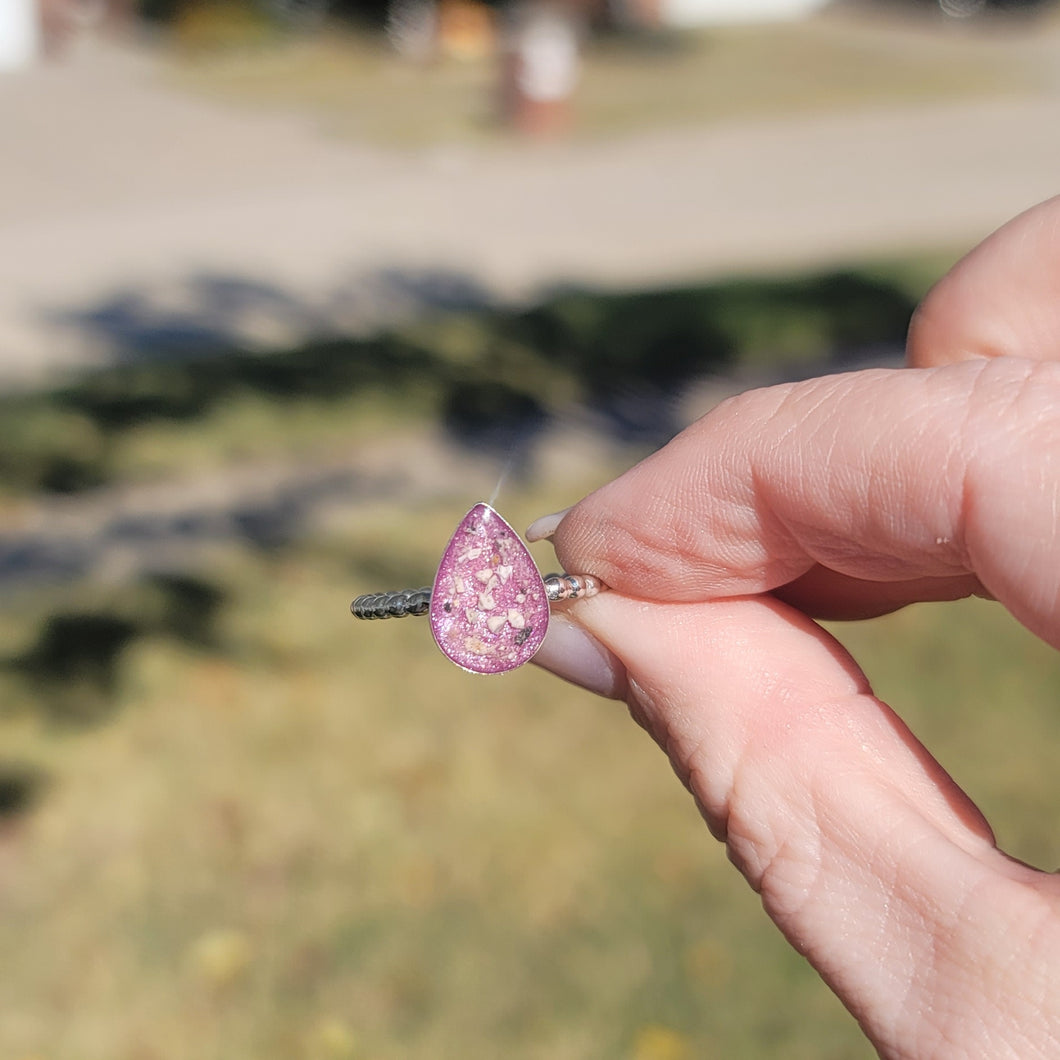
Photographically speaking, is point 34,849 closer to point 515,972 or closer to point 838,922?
point 515,972

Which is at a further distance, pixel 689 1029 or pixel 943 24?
pixel 943 24

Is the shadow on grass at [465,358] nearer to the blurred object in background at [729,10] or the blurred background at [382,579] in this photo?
the blurred background at [382,579]

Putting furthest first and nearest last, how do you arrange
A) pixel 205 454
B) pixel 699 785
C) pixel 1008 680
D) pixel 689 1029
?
pixel 205 454, pixel 1008 680, pixel 689 1029, pixel 699 785

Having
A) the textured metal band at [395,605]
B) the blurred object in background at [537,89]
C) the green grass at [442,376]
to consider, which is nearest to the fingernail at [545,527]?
the textured metal band at [395,605]

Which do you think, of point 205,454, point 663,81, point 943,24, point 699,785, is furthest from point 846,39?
point 699,785

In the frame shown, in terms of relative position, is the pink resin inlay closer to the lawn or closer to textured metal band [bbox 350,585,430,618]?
textured metal band [bbox 350,585,430,618]

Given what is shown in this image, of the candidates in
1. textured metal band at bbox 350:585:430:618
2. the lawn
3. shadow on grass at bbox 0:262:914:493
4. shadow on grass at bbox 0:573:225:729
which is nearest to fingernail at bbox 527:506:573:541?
textured metal band at bbox 350:585:430:618

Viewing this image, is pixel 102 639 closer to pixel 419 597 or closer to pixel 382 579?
pixel 382 579

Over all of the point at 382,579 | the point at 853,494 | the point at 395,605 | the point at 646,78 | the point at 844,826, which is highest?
the point at 853,494

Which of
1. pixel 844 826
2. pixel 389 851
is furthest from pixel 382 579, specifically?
pixel 844 826
